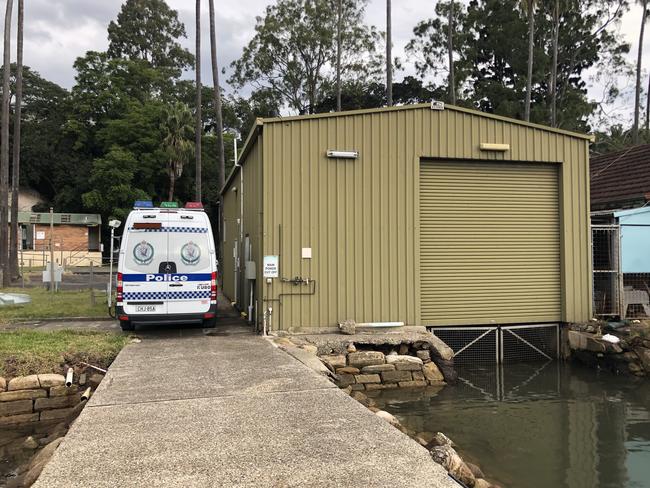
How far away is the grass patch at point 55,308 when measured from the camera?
1301 cm

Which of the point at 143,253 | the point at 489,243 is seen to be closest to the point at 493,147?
the point at 489,243

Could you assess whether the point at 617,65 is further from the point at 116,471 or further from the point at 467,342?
the point at 116,471

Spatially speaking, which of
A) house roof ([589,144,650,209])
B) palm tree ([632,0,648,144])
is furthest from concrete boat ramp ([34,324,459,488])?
palm tree ([632,0,648,144])

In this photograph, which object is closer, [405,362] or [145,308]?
[405,362]

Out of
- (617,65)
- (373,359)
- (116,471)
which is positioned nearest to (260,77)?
(617,65)

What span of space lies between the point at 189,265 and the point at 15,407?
12.5 feet

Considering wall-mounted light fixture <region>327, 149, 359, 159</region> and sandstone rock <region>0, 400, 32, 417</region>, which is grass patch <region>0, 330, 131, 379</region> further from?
wall-mounted light fixture <region>327, 149, 359, 159</region>

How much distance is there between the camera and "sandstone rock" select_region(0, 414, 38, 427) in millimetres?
7621

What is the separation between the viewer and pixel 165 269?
33.9ft

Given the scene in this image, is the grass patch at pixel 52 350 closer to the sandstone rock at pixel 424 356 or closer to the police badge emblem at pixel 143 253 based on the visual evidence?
the police badge emblem at pixel 143 253

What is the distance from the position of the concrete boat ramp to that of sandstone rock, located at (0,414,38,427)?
1.53 metres

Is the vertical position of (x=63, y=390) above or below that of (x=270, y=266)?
below

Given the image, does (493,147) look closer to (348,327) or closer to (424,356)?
(424,356)

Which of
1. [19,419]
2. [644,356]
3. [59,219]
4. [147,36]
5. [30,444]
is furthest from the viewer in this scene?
[147,36]
